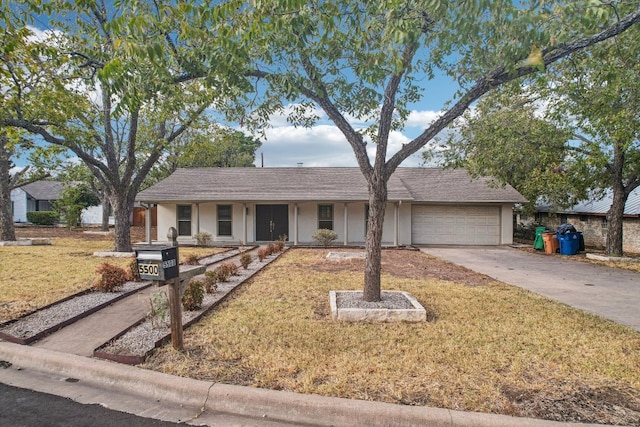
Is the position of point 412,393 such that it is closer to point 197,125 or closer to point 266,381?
point 266,381

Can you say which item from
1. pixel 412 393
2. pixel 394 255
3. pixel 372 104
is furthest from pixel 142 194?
pixel 412 393

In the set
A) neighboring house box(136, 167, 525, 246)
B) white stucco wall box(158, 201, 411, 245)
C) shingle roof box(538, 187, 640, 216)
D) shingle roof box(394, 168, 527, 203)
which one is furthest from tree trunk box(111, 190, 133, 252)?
shingle roof box(538, 187, 640, 216)

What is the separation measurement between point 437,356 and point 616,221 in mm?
13451

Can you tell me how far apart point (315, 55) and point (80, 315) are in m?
5.21

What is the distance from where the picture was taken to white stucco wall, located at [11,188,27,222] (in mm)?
38500

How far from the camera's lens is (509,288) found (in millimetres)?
8180

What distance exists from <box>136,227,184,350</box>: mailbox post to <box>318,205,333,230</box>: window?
1447 cm

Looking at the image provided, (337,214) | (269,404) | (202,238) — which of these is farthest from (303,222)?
(269,404)

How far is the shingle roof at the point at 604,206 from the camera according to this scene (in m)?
16.5

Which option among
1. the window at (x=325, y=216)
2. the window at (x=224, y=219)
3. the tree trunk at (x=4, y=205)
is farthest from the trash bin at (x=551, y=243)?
the tree trunk at (x=4, y=205)

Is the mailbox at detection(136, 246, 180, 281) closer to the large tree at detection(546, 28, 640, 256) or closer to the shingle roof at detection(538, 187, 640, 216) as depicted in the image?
the large tree at detection(546, 28, 640, 256)

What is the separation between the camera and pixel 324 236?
55.5 feet

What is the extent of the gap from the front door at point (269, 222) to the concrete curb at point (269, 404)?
48.6 feet

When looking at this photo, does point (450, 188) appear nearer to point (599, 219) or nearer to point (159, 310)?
point (599, 219)
